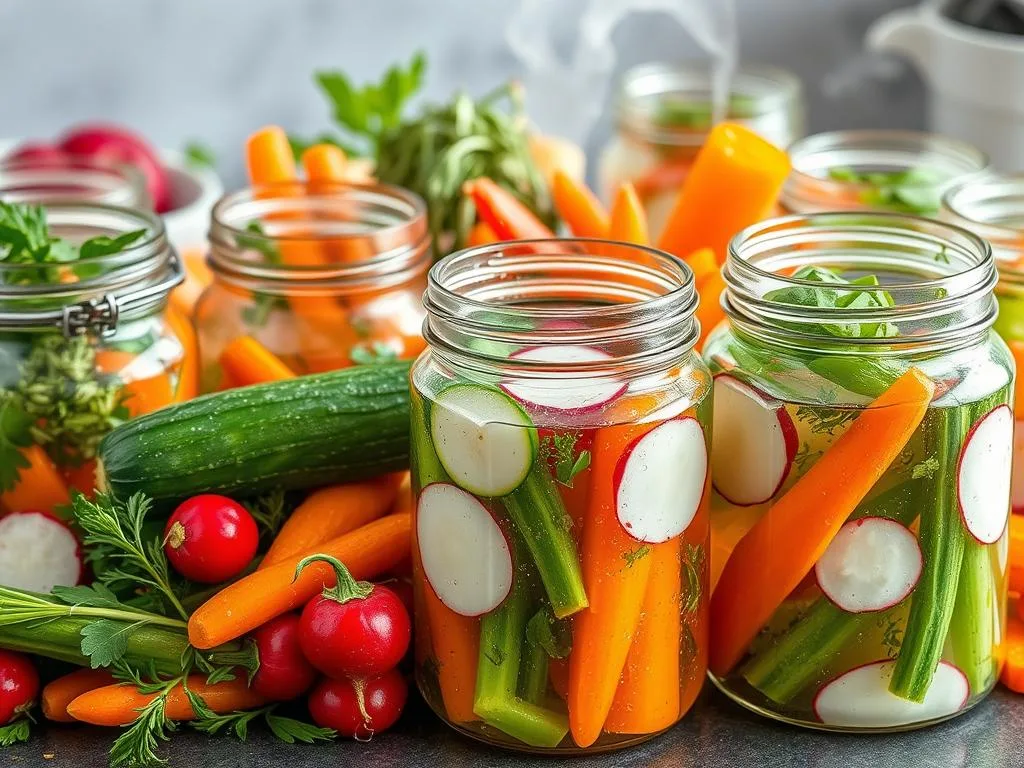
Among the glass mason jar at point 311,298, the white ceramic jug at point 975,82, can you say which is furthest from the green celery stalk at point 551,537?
the white ceramic jug at point 975,82

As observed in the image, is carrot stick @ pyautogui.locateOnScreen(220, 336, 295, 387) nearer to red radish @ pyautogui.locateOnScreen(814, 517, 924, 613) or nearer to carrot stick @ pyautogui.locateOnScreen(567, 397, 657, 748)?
carrot stick @ pyautogui.locateOnScreen(567, 397, 657, 748)

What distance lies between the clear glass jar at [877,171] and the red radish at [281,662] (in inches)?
23.3

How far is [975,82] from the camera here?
162 cm

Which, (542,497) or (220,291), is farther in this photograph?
(220,291)

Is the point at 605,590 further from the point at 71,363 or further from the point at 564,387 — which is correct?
the point at 71,363

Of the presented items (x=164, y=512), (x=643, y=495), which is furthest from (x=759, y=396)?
(x=164, y=512)

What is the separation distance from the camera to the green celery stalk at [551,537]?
86cm

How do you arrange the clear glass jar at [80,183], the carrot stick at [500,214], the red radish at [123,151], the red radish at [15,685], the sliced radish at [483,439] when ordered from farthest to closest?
the red radish at [123,151], the clear glass jar at [80,183], the carrot stick at [500,214], the red radish at [15,685], the sliced radish at [483,439]

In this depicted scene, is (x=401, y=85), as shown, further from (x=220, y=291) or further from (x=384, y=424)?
(x=384, y=424)

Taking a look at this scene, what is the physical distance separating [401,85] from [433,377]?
78 centimetres

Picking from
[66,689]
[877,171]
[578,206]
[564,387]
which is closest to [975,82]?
[877,171]

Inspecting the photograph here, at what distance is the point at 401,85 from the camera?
1.62 m

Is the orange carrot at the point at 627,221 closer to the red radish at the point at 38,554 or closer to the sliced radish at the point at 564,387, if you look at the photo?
the sliced radish at the point at 564,387

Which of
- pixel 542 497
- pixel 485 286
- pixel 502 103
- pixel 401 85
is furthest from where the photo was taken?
pixel 502 103
